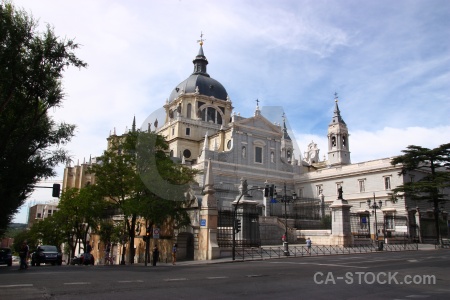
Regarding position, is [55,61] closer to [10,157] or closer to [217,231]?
[10,157]

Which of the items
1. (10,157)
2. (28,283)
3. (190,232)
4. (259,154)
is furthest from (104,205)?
(259,154)

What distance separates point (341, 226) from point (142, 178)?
15.9 meters

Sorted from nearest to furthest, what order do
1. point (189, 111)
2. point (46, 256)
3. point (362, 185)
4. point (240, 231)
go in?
point (46, 256)
point (240, 231)
point (362, 185)
point (189, 111)

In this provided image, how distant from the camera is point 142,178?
27.1m

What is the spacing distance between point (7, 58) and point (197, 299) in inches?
515

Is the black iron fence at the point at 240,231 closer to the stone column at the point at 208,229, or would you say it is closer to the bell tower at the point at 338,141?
the stone column at the point at 208,229

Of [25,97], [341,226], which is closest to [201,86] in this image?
[341,226]

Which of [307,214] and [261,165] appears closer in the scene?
[307,214]

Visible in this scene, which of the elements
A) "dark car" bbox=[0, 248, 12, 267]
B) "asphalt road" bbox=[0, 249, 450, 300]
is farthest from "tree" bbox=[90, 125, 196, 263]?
"asphalt road" bbox=[0, 249, 450, 300]

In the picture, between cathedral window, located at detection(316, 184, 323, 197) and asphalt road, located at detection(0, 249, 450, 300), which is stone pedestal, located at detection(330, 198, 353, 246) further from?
cathedral window, located at detection(316, 184, 323, 197)

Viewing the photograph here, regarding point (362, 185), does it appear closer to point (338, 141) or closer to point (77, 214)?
point (338, 141)

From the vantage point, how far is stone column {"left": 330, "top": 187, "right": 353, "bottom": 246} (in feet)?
101

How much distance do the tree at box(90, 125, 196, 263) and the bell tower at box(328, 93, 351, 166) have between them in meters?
52.1

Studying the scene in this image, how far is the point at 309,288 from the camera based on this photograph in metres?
10.6
